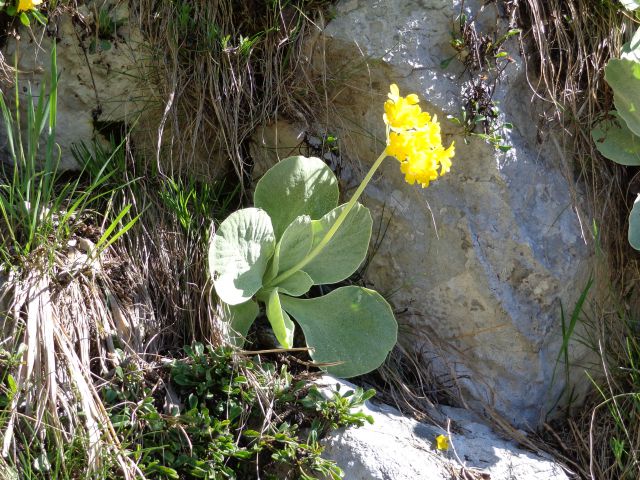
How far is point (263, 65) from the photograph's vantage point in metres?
2.15

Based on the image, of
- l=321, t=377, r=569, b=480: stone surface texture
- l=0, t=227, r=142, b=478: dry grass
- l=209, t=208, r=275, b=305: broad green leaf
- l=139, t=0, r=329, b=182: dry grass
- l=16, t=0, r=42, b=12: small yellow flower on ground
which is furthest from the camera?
l=139, t=0, r=329, b=182: dry grass

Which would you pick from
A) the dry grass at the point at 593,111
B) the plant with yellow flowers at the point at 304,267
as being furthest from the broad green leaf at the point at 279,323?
the dry grass at the point at 593,111

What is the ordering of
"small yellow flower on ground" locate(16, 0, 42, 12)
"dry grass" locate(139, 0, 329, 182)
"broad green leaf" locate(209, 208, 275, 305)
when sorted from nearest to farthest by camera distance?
"broad green leaf" locate(209, 208, 275, 305) → "small yellow flower on ground" locate(16, 0, 42, 12) → "dry grass" locate(139, 0, 329, 182)

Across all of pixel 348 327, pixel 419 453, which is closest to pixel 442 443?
pixel 419 453

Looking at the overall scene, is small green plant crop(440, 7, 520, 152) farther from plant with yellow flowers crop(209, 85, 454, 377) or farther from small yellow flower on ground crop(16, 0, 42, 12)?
small yellow flower on ground crop(16, 0, 42, 12)

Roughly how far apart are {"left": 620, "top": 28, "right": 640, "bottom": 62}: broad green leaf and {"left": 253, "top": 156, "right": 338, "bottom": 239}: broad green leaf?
916 millimetres

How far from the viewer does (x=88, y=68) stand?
217cm

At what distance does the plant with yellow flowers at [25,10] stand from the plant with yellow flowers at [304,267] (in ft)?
2.43

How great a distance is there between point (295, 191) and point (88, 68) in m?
0.69

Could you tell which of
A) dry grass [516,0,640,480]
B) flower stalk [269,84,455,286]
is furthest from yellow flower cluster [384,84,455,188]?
dry grass [516,0,640,480]

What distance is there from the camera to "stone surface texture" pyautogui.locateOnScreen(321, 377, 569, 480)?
1.73 m

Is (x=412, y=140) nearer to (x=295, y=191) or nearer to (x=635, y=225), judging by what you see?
(x=295, y=191)

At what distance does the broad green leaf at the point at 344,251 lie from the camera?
2.01 m

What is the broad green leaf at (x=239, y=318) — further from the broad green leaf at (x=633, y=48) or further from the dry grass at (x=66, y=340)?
the broad green leaf at (x=633, y=48)
